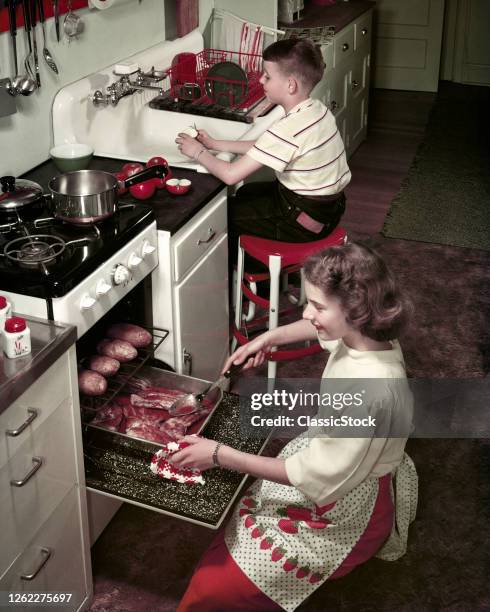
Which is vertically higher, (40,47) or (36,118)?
(40,47)

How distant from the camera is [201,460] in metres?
1.79

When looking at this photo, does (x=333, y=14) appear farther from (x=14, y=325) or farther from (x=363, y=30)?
(x=14, y=325)

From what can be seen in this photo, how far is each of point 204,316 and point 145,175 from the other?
508mm

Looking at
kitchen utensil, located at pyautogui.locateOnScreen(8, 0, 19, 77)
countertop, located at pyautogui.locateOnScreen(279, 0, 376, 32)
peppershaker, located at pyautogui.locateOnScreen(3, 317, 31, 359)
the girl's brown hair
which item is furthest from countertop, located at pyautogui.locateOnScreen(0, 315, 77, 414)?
countertop, located at pyautogui.locateOnScreen(279, 0, 376, 32)

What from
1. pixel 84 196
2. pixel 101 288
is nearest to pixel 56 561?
pixel 101 288

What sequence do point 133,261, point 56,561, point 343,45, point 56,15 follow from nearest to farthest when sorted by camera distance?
1. point 56,561
2. point 133,261
3. point 56,15
4. point 343,45

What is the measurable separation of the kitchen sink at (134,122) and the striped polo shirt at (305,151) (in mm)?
167

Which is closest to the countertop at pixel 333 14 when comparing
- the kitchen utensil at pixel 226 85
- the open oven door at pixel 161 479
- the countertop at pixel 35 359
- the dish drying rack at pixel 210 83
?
the dish drying rack at pixel 210 83

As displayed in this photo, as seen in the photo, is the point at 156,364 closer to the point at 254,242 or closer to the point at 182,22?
the point at 254,242

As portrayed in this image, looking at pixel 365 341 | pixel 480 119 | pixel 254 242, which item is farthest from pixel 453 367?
pixel 480 119

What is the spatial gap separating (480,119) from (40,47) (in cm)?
426

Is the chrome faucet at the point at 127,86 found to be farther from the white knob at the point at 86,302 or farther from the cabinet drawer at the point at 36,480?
the cabinet drawer at the point at 36,480

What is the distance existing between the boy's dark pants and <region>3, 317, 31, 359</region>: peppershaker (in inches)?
53.9

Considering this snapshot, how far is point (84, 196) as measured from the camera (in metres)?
2.05
